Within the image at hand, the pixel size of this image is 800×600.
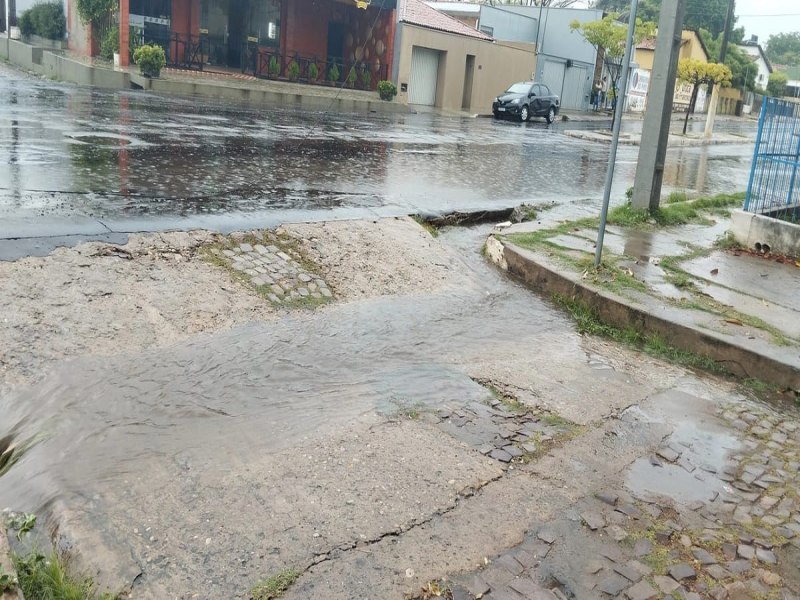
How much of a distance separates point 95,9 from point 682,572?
2923 centimetres

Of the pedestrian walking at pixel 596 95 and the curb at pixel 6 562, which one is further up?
the pedestrian walking at pixel 596 95

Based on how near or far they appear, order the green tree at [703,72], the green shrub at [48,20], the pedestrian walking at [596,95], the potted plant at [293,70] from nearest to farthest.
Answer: the green tree at [703,72] → the potted plant at [293,70] → the green shrub at [48,20] → the pedestrian walking at [596,95]

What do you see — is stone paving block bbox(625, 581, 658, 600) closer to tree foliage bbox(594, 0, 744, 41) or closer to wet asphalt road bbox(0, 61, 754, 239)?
wet asphalt road bbox(0, 61, 754, 239)

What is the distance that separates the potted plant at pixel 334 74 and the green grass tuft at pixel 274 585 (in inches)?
1241

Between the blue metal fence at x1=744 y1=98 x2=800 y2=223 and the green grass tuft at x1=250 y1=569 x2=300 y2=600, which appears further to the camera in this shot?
the blue metal fence at x1=744 y1=98 x2=800 y2=223

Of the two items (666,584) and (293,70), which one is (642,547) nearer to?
(666,584)

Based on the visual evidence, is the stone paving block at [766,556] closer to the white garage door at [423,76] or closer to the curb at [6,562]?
the curb at [6,562]

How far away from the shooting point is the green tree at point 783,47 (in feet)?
331

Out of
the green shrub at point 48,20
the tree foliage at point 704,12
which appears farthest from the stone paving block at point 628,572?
the tree foliage at point 704,12

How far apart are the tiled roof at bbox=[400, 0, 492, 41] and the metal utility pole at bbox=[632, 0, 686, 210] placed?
84.8ft

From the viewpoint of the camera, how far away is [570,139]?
955 inches

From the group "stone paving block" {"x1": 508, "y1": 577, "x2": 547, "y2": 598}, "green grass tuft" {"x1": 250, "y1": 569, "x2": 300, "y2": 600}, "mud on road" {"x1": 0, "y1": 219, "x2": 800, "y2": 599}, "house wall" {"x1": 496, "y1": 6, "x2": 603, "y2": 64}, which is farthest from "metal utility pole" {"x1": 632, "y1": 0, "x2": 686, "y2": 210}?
"house wall" {"x1": 496, "y1": 6, "x2": 603, "y2": 64}

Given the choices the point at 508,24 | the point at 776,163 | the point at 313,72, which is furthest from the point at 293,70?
the point at 776,163

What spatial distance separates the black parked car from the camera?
3238cm
